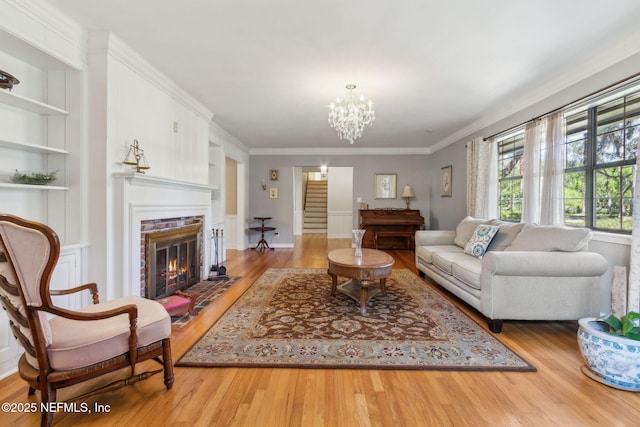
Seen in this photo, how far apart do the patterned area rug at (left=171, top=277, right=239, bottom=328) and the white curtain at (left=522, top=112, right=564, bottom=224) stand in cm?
372

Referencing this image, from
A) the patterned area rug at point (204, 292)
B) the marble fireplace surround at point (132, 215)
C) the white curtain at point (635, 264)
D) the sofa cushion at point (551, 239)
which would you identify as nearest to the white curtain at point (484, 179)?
the sofa cushion at point (551, 239)

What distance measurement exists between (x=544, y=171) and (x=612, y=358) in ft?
7.00

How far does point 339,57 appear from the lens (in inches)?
100

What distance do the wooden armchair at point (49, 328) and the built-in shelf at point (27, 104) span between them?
1.14 metres

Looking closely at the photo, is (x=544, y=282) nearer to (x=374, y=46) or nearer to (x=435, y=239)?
(x=435, y=239)

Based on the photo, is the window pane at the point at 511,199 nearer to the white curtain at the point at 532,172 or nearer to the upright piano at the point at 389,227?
the white curtain at the point at 532,172

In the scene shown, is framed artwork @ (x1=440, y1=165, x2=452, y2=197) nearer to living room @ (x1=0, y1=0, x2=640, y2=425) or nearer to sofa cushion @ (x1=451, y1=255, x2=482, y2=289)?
living room @ (x1=0, y1=0, x2=640, y2=425)

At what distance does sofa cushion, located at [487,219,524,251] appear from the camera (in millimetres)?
3092

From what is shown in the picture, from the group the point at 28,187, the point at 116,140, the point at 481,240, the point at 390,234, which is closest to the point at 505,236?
the point at 481,240

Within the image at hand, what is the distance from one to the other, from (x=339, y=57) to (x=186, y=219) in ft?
8.13

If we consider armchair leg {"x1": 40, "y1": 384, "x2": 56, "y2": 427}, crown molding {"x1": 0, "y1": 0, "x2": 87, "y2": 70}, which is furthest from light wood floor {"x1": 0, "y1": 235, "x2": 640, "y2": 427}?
crown molding {"x1": 0, "y1": 0, "x2": 87, "y2": 70}

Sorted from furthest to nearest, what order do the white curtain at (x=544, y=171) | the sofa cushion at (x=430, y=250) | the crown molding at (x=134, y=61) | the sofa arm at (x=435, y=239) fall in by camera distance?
1. the sofa arm at (x=435, y=239)
2. the sofa cushion at (x=430, y=250)
3. the white curtain at (x=544, y=171)
4. the crown molding at (x=134, y=61)

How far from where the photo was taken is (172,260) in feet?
10.4

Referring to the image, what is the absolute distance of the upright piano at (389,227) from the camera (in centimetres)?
621
